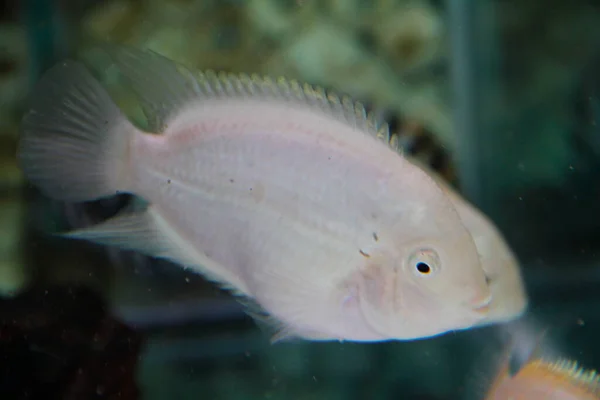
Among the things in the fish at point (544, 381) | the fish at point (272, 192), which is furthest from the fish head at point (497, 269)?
the fish at point (272, 192)

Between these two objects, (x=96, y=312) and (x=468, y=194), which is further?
(x=468, y=194)

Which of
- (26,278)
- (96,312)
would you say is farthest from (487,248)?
(26,278)

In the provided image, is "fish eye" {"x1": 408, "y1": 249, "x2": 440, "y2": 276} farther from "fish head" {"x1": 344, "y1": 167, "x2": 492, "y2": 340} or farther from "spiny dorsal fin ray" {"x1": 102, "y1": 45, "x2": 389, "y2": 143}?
"spiny dorsal fin ray" {"x1": 102, "y1": 45, "x2": 389, "y2": 143}

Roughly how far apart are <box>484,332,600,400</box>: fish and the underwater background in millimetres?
58

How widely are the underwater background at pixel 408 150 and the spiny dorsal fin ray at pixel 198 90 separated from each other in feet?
1.50

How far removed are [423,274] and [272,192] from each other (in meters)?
0.26

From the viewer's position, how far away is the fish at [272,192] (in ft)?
2.78

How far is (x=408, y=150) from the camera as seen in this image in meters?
1.67

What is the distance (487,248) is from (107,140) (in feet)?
2.53

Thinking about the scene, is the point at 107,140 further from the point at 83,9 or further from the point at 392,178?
the point at 83,9

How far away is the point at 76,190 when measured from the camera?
1.02 metres

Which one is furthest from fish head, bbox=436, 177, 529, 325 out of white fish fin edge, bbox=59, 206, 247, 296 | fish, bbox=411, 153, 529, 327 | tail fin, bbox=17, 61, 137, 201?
tail fin, bbox=17, 61, 137, 201

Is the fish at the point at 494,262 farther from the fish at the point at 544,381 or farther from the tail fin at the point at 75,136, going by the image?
the tail fin at the point at 75,136

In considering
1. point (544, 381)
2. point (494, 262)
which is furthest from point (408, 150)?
point (544, 381)
